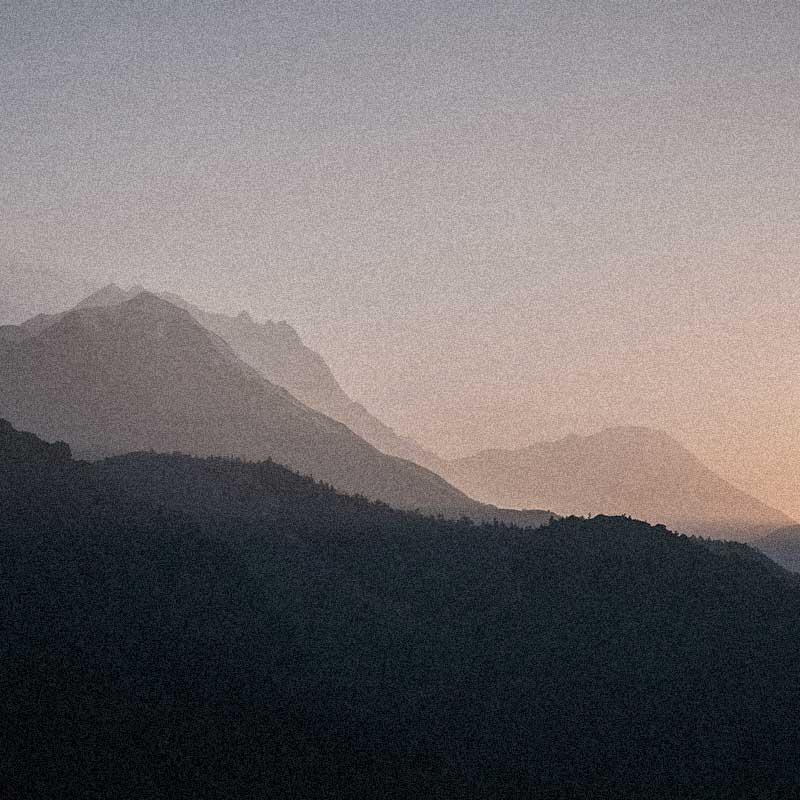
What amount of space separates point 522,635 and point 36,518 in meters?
57.2

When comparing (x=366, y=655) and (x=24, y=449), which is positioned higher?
(x=24, y=449)

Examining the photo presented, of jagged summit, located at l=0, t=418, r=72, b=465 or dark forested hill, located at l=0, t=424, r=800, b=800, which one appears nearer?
dark forested hill, located at l=0, t=424, r=800, b=800

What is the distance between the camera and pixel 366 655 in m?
90.8

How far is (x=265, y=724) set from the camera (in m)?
70.9

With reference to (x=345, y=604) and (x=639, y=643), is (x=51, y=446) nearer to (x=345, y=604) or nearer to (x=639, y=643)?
(x=345, y=604)

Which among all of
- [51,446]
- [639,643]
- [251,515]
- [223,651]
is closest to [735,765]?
[639,643]

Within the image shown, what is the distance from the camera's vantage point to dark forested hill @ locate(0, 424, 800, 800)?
63.8 metres

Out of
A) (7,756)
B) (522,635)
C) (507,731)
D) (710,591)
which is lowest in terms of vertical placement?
(7,756)

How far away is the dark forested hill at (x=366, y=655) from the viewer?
6378cm

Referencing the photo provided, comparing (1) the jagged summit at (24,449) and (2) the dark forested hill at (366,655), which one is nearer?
(2) the dark forested hill at (366,655)

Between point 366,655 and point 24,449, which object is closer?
point 366,655

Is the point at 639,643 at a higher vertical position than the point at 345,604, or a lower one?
higher

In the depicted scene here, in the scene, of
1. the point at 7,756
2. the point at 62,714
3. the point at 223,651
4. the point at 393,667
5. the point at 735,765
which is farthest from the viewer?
the point at 393,667

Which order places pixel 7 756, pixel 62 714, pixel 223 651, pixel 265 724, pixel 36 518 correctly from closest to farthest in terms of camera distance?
pixel 7 756
pixel 62 714
pixel 265 724
pixel 223 651
pixel 36 518
